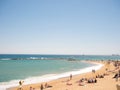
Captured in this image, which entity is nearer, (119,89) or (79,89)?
(119,89)

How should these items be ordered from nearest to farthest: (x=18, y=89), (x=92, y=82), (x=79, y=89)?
(x=79, y=89) → (x=18, y=89) → (x=92, y=82)

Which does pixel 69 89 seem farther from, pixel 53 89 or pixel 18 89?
pixel 18 89

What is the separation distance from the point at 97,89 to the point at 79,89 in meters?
2.11

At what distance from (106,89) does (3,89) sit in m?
11.8

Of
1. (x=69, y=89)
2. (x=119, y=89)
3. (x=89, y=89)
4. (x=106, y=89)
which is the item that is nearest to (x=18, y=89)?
(x=69, y=89)

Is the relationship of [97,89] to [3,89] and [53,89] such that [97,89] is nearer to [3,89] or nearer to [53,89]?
[53,89]

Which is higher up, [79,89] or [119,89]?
[119,89]

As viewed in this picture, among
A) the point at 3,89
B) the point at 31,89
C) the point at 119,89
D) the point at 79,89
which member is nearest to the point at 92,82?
the point at 79,89

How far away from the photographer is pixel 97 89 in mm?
20172

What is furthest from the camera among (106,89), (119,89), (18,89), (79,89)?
(18,89)

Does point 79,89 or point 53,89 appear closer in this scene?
point 79,89

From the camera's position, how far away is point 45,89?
77.0 ft

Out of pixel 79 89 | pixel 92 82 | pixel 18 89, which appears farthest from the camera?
pixel 92 82

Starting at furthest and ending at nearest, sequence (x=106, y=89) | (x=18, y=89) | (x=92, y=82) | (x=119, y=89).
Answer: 1. (x=92, y=82)
2. (x=18, y=89)
3. (x=106, y=89)
4. (x=119, y=89)
